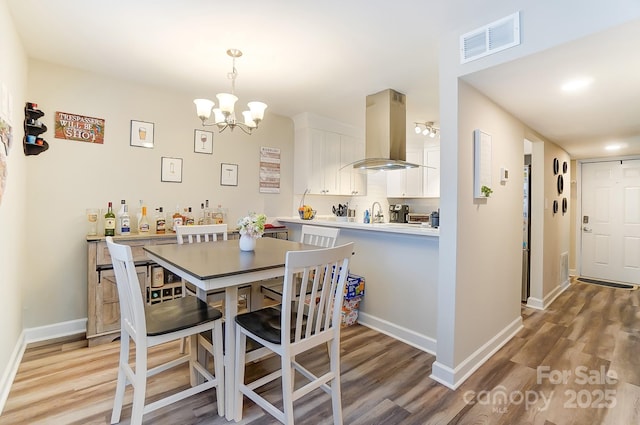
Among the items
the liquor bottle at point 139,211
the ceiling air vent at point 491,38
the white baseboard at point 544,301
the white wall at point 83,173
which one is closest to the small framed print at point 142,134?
the white wall at point 83,173

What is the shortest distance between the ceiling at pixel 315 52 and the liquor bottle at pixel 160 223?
50.8 inches

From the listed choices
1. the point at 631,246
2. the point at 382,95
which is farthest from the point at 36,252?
the point at 631,246

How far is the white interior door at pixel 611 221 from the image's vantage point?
4.83 metres

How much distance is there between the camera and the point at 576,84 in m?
2.22

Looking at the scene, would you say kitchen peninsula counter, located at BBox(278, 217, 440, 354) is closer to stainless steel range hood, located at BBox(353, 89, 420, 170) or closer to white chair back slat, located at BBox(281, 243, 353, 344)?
stainless steel range hood, located at BBox(353, 89, 420, 170)

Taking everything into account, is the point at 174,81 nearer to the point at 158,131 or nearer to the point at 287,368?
the point at 158,131

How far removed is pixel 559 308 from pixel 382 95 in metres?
3.27

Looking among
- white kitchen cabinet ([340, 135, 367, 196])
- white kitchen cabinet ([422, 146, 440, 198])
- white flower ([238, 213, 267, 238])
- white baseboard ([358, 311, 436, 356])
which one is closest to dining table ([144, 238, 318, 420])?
white flower ([238, 213, 267, 238])

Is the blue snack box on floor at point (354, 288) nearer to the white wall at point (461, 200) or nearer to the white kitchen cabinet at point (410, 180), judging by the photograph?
the white wall at point (461, 200)

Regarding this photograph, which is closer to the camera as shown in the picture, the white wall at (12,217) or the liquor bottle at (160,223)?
the white wall at (12,217)

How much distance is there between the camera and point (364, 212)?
5262mm

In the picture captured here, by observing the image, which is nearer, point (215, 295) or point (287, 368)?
point (287, 368)

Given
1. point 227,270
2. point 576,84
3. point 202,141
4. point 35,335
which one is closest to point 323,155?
point 202,141

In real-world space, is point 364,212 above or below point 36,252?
above
